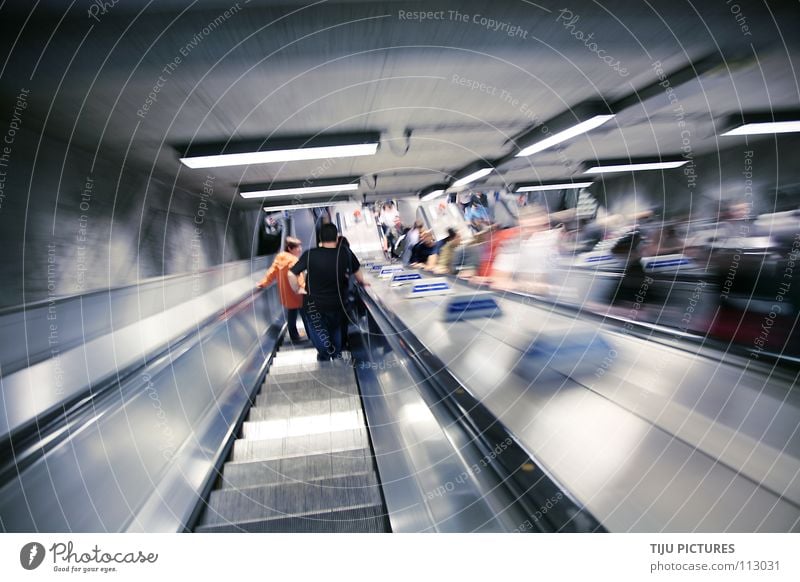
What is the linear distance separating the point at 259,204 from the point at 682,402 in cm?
170

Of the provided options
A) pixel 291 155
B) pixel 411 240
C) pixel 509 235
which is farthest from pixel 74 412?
pixel 509 235

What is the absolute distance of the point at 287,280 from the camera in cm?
127

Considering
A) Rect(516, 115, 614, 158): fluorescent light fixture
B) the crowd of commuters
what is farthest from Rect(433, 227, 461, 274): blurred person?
Rect(516, 115, 614, 158): fluorescent light fixture

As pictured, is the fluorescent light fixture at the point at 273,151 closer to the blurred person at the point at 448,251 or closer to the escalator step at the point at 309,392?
the blurred person at the point at 448,251

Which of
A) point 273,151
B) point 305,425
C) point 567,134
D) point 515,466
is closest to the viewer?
point 515,466

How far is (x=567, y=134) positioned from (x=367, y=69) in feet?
5.19

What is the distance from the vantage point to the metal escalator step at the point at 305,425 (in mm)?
1658

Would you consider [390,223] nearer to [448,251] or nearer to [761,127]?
[448,251]

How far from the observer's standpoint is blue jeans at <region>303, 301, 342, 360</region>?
4.30ft

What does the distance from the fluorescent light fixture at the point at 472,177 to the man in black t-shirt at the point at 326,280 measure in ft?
2.74

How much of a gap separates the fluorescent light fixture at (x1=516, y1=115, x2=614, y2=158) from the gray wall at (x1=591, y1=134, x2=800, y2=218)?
0.41 meters

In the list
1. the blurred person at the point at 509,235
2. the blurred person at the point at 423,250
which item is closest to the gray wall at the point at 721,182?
the blurred person at the point at 509,235

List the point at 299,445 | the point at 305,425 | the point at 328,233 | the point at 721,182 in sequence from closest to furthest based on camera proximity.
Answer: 1. the point at 328,233
2. the point at 299,445
3. the point at 305,425
4. the point at 721,182

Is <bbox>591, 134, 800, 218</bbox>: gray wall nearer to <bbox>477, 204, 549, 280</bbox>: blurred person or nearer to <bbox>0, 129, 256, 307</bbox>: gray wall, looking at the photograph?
<bbox>477, 204, 549, 280</bbox>: blurred person
